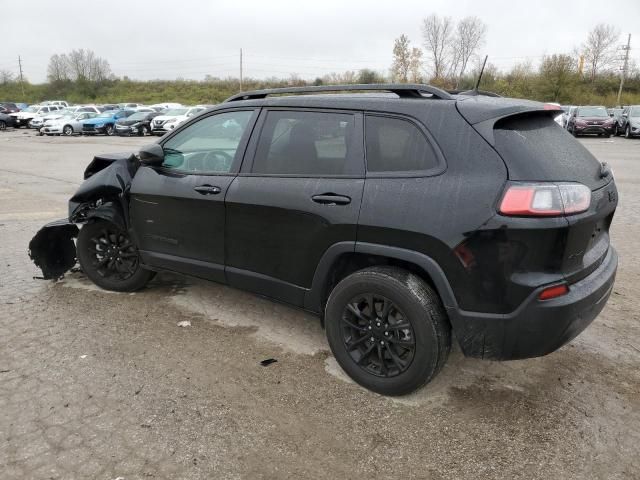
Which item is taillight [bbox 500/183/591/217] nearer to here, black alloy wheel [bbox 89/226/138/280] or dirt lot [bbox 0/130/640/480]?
dirt lot [bbox 0/130/640/480]

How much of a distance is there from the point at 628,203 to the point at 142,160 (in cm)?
814

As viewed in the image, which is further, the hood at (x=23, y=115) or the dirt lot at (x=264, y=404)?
the hood at (x=23, y=115)

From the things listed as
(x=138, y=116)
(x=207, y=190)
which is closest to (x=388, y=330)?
(x=207, y=190)

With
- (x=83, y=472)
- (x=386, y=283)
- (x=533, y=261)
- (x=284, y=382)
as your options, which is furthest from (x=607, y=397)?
(x=83, y=472)

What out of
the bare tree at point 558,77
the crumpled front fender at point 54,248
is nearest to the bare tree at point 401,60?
the bare tree at point 558,77

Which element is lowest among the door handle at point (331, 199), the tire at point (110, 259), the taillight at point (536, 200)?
the tire at point (110, 259)

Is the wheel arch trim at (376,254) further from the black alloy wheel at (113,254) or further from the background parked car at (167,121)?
the background parked car at (167,121)

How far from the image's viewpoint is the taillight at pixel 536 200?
8.28 feet

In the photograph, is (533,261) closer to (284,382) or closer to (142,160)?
(284,382)

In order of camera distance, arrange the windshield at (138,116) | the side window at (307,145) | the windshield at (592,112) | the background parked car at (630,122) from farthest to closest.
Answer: the windshield at (138,116), the windshield at (592,112), the background parked car at (630,122), the side window at (307,145)

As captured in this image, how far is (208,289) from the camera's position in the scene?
481 cm

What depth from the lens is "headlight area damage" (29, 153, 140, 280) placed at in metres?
4.32

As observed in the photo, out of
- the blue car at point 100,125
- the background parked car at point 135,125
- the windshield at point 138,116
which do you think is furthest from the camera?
the blue car at point 100,125

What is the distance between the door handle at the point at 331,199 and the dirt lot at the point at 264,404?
1.10m
